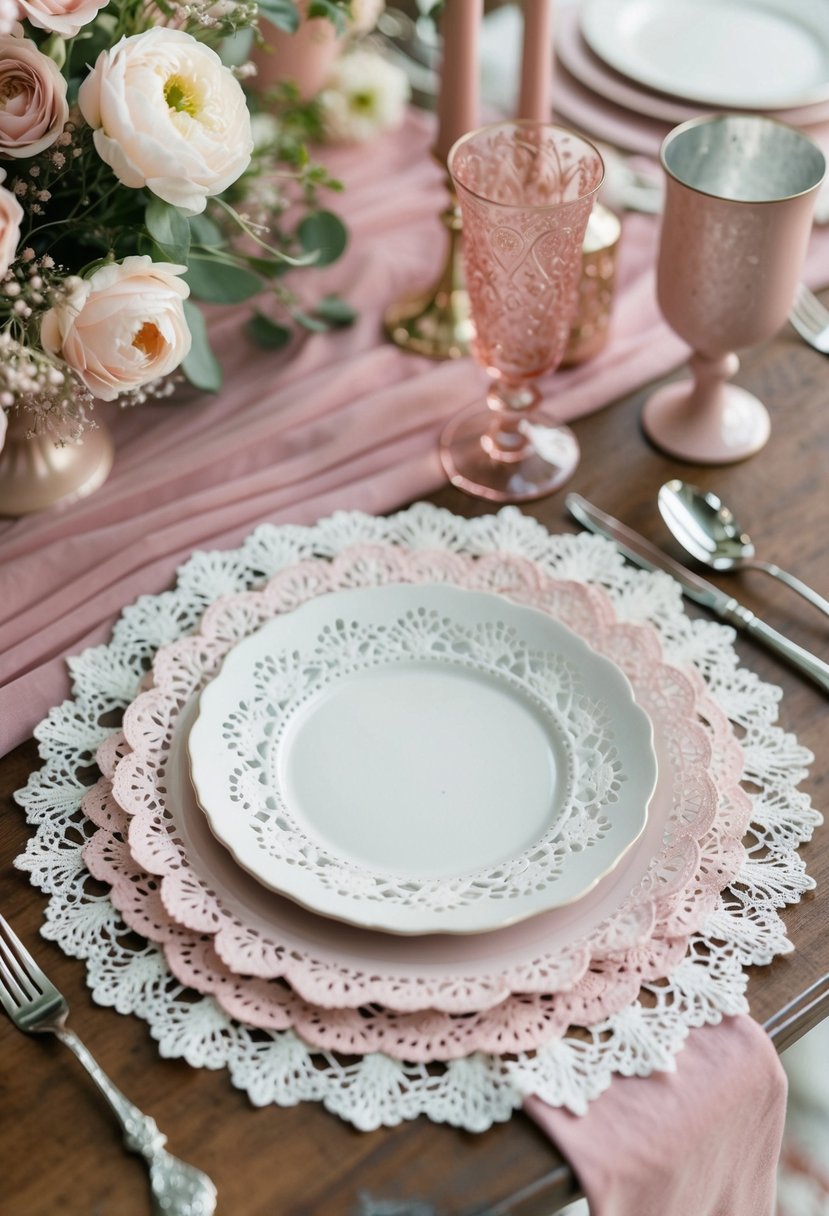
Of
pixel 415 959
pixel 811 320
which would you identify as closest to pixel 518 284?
pixel 811 320

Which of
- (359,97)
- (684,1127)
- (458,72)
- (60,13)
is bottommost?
(684,1127)

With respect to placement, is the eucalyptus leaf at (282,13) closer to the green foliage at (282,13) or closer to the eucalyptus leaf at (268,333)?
the green foliage at (282,13)

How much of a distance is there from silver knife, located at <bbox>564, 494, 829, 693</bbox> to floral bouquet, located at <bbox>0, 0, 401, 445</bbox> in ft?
1.09

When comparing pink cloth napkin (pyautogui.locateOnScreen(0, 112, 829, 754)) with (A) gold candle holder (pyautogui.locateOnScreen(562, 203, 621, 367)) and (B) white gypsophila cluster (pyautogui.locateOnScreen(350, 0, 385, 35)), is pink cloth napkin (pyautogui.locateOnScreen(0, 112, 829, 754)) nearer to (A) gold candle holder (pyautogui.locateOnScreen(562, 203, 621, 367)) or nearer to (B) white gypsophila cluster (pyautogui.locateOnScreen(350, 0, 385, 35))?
(A) gold candle holder (pyautogui.locateOnScreen(562, 203, 621, 367))

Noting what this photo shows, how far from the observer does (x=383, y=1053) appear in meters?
0.64

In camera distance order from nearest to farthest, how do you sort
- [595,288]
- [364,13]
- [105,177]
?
[105,177]
[595,288]
[364,13]

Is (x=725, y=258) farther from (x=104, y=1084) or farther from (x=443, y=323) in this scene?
(x=104, y=1084)

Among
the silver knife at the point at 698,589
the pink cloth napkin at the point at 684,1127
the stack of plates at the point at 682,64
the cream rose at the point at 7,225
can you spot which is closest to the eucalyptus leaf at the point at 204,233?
the cream rose at the point at 7,225

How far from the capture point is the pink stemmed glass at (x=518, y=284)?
34.8 inches

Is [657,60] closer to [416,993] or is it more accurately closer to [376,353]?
[376,353]

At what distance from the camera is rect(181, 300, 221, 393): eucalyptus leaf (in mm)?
986

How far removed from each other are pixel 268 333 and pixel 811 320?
49cm

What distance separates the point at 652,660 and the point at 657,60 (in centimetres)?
82

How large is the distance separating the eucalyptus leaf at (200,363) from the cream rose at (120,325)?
0.59 ft
